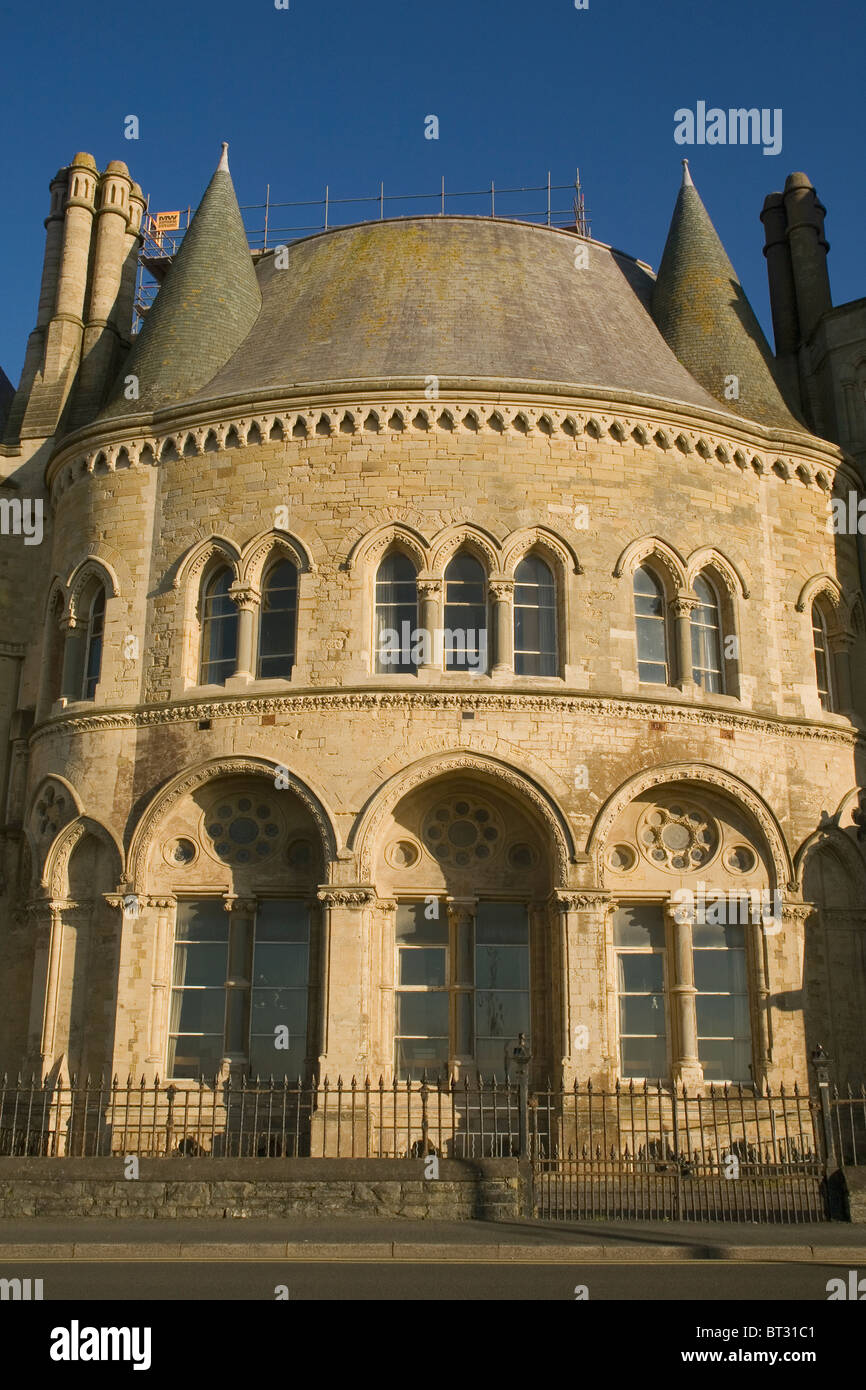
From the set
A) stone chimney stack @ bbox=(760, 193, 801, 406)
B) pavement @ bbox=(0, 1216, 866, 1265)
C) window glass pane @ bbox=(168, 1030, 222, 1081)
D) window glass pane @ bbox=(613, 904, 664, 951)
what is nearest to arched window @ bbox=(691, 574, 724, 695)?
window glass pane @ bbox=(613, 904, 664, 951)

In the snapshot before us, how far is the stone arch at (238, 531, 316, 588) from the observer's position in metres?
20.0

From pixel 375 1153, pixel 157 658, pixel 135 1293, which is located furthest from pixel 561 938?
pixel 135 1293

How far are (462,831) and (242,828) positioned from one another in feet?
11.3

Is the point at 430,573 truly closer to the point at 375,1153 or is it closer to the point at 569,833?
the point at 569,833

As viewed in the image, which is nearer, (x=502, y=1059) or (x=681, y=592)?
(x=502, y=1059)

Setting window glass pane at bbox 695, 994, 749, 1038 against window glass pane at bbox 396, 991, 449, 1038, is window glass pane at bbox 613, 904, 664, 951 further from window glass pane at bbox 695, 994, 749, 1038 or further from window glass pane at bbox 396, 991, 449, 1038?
window glass pane at bbox 396, 991, 449, 1038

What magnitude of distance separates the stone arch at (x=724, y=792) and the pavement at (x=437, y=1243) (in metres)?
7.36

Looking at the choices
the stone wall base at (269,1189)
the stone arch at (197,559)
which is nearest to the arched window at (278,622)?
the stone arch at (197,559)

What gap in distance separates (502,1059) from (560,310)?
1326cm

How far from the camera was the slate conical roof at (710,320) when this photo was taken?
919 inches

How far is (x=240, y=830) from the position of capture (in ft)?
65.3

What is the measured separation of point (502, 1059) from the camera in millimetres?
18891

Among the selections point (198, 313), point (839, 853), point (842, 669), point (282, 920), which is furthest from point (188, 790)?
point (842, 669)

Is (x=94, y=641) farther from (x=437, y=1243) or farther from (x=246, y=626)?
(x=437, y=1243)
